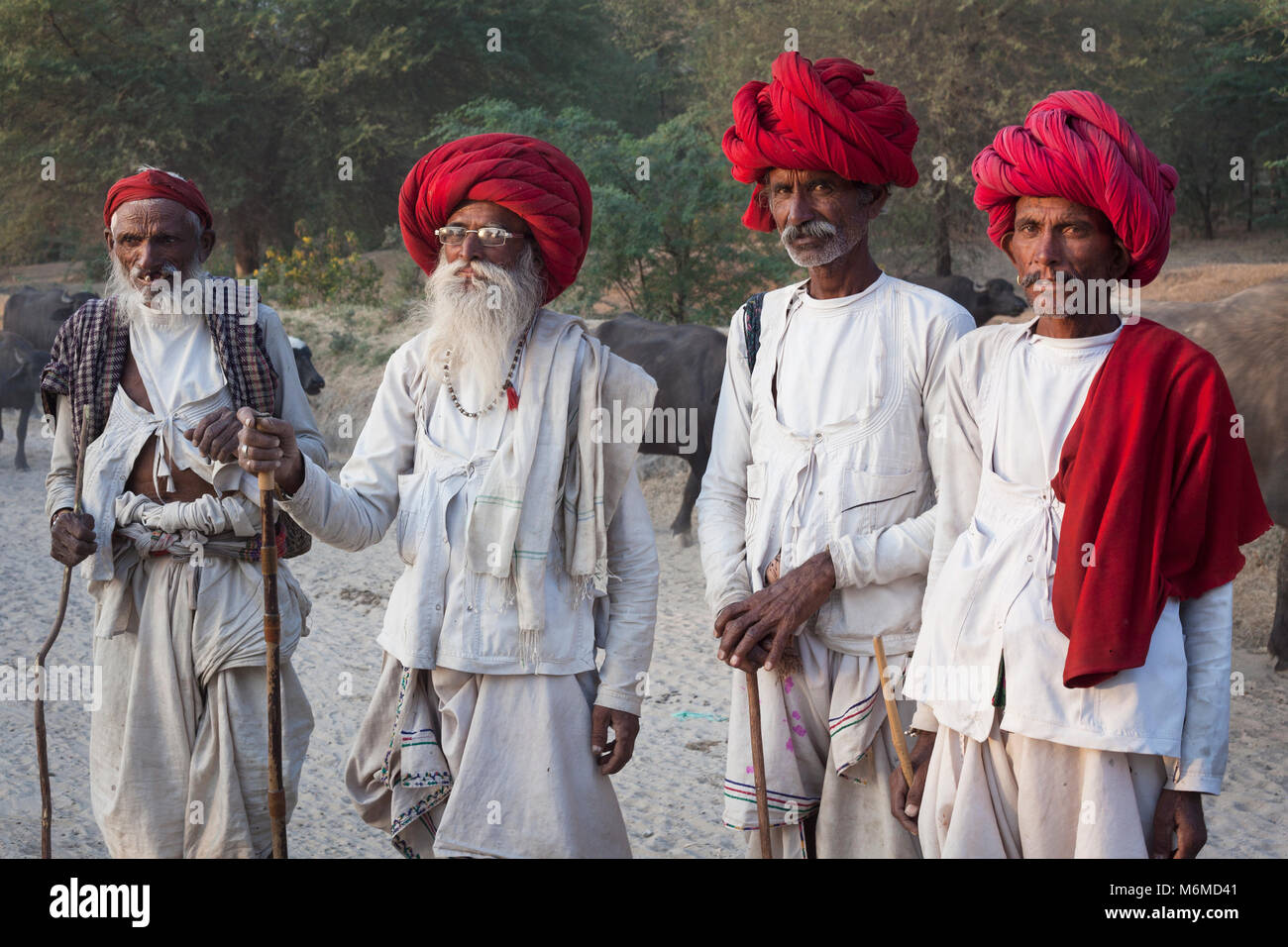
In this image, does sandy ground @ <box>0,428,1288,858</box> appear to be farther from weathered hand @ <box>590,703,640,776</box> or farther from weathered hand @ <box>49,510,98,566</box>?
weathered hand @ <box>590,703,640,776</box>

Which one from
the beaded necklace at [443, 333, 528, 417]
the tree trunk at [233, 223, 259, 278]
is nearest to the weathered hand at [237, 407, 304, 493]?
the beaded necklace at [443, 333, 528, 417]

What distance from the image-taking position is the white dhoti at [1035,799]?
223 cm

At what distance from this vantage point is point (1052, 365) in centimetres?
245

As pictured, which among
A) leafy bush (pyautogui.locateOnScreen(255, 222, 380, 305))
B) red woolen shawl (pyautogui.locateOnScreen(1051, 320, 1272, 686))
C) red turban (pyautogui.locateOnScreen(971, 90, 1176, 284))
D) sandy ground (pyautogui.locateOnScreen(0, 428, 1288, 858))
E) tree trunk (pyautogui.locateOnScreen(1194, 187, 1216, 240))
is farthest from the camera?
tree trunk (pyautogui.locateOnScreen(1194, 187, 1216, 240))

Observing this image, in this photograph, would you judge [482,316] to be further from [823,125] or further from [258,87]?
[258,87]

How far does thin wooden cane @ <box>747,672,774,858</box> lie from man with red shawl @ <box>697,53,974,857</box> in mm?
32

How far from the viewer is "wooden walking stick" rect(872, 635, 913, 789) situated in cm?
260

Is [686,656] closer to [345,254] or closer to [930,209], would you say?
[930,209]

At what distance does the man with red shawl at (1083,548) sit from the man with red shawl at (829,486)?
10.3 inches

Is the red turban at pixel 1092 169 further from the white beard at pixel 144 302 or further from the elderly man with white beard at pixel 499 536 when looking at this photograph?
the white beard at pixel 144 302

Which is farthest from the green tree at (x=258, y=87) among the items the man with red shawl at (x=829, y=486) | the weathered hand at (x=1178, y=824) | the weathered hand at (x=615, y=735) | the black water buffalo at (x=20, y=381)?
the weathered hand at (x=1178, y=824)

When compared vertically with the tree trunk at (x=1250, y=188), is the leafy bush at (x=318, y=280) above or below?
below

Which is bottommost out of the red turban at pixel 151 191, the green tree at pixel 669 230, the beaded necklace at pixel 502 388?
the beaded necklace at pixel 502 388

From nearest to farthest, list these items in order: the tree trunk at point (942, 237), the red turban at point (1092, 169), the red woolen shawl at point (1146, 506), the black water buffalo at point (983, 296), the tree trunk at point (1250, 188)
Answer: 1. the red woolen shawl at point (1146, 506)
2. the red turban at point (1092, 169)
3. the black water buffalo at point (983, 296)
4. the tree trunk at point (942, 237)
5. the tree trunk at point (1250, 188)
